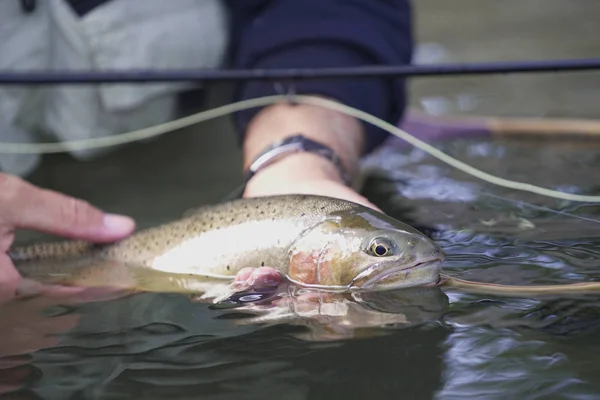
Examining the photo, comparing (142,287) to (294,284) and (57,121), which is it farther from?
(57,121)

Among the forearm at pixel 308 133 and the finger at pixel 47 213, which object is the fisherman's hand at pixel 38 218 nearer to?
the finger at pixel 47 213

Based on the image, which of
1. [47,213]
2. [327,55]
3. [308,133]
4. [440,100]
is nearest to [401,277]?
[308,133]

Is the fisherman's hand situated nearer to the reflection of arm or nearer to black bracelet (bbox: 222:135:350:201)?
black bracelet (bbox: 222:135:350:201)

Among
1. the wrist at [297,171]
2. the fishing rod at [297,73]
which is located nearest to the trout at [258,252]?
the wrist at [297,171]

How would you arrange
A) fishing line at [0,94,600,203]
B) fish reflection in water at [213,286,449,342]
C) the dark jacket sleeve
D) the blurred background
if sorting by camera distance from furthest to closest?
1. the blurred background
2. the dark jacket sleeve
3. fishing line at [0,94,600,203]
4. fish reflection in water at [213,286,449,342]

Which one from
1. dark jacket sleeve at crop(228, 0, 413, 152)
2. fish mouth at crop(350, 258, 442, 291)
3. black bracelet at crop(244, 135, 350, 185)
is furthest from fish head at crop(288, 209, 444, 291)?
dark jacket sleeve at crop(228, 0, 413, 152)

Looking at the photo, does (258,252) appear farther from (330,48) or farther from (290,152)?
(330,48)

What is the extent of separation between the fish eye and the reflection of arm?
1.74ft

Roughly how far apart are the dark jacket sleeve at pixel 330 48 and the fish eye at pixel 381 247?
711 mm

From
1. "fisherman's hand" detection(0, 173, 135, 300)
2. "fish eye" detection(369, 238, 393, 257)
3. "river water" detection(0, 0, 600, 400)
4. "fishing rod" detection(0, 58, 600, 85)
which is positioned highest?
"fishing rod" detection(0, 58, 600, 85)

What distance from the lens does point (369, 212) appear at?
129 cm

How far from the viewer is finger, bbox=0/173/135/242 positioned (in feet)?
4.62

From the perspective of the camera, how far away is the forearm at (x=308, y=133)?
5.27 ft

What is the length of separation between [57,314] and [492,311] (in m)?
0.69
